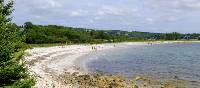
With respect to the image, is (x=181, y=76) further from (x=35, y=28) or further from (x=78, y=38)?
(x=78, y=38)

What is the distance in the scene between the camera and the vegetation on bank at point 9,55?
15.9m

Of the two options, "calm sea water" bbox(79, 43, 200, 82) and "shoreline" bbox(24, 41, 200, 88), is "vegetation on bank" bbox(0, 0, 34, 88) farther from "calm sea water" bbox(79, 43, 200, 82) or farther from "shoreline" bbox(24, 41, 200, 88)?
"calm sea water" bbox(79, 43, 200, 82)

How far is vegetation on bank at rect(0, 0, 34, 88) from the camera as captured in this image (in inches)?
625

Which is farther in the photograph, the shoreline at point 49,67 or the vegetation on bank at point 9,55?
the shoreline at point 49,67

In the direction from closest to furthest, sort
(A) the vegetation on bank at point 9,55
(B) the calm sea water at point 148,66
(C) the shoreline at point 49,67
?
1. (A) the vegetation on bank at point 9,55
2. (C) the shoreline at point 49,67
3. (B) the calm sea water at point 148,66

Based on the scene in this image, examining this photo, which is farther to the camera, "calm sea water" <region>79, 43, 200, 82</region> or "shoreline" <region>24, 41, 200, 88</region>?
"calm sea water" <region>79, 43, 200, 82</region>

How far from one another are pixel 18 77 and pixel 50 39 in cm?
14205

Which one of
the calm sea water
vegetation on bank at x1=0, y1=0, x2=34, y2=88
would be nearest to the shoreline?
vegetation on bank at x1=0, y1=0, x2=34, y2=88

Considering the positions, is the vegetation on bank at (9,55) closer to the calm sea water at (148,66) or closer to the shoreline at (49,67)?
the shoreline at (49,67)

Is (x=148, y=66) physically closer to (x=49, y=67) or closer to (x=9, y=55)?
(x=49, y=67)

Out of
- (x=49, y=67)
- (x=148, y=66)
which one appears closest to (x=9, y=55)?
(x=49, y=67)

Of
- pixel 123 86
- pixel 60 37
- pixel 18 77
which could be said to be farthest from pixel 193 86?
pixel 60 37

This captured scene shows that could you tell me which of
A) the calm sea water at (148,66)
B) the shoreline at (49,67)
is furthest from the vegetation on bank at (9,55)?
the calm sea water at (148,66)

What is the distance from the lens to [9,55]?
640 inches
